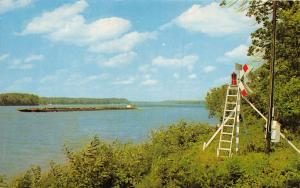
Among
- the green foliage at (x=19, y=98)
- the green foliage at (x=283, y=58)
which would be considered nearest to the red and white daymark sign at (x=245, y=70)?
the green foliage at (x=283, y=58)

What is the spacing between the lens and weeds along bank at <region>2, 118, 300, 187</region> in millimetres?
12508

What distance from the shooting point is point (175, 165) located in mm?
13742

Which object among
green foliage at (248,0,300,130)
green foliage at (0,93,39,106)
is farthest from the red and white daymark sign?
green foliage at (0,93,39,106)

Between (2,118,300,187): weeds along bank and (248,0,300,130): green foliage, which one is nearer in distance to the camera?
(2,118,300,187): weeds along bank

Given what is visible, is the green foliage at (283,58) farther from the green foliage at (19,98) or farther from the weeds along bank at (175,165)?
the green foliage at (19,98)

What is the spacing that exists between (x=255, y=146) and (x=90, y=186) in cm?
613

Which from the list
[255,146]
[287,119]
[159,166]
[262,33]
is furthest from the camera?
[262,33]

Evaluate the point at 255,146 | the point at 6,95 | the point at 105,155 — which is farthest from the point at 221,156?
the point at 6,95

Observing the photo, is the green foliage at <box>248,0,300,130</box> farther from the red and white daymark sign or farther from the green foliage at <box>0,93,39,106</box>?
the green foliage at <box>0,93,39,106</box>

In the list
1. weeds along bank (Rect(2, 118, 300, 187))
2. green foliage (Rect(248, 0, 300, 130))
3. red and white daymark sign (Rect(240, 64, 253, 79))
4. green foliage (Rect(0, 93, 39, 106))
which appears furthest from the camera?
green foliage (Rect(0, 93, 39, 106))

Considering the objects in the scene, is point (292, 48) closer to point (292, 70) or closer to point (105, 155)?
point (292, 70)

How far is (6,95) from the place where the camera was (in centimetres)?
18575

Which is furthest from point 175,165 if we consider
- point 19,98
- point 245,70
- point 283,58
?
point 19,98

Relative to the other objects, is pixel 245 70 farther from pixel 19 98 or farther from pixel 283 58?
pixel 19 98
